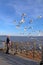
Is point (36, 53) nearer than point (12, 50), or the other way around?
point (36, 53)

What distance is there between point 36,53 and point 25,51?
2867 mm

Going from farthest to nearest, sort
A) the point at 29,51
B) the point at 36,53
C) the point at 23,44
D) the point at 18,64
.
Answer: the point at 23,44, the point at 29,51, the point at 36,53, the point at 18,64

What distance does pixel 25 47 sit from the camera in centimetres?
2478

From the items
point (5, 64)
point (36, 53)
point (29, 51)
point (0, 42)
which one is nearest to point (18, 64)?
point (5, 64)

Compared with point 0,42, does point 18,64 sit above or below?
below

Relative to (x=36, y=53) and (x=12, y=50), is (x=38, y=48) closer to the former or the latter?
(x=36, y=53)

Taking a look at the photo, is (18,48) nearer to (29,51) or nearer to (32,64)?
(29,51)

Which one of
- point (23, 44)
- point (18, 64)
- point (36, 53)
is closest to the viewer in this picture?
point (18, 64)

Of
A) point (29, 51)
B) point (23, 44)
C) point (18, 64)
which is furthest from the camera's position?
point (23, 44)

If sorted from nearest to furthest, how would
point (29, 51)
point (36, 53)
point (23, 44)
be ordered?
point (36, 53), point (29, 51), point (23, 44)

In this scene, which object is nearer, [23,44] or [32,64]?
[32,64]

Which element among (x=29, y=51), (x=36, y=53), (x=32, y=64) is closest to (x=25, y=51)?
(x=29, y=51)

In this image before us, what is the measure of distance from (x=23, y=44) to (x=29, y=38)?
127 cm

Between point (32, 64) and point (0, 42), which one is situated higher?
point (0, 42)
